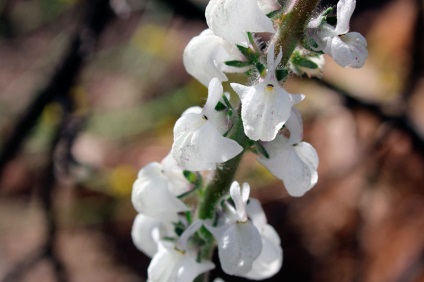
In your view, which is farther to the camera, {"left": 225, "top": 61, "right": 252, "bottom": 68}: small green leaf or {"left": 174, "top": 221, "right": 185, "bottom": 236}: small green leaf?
{"left": 174, "top": 221, "right": 185, "bottom": 236}: small green leaf

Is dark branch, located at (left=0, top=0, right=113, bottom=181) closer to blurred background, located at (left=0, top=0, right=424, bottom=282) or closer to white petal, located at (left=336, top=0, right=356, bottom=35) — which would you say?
blurred background, located at (left=0, top=0, right=424, bottom=282)

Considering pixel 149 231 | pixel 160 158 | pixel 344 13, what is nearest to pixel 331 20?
pixel 344 13

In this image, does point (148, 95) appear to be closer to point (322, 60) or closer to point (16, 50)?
point (16, 50)

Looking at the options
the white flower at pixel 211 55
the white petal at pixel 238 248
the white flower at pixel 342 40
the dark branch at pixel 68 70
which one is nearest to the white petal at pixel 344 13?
the white flower at pixel 342 40

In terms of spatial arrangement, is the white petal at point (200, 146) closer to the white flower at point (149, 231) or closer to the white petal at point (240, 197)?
the white petal at point (240, 197)

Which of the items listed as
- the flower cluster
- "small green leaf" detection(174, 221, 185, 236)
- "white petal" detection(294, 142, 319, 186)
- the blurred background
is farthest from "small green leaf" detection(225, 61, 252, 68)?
the blurred background

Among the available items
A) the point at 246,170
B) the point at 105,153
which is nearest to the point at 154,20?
the point at 105,153
